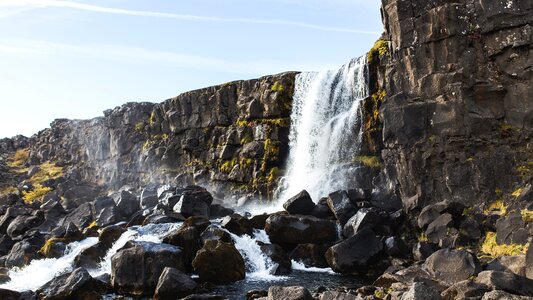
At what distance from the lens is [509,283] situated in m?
16.8

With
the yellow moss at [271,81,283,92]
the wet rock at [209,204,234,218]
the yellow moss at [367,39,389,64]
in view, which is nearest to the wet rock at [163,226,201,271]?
the wet rock at [209,204,234,218]

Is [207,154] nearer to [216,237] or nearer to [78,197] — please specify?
[78,197]

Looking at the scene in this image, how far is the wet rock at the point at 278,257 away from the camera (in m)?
26.4

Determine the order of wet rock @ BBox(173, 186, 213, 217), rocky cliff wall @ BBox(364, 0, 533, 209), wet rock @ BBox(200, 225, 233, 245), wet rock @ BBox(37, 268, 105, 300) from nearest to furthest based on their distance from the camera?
wet rock @ BBox(37, 268, 105, 300) → wet rock @ BBox(200, 225, 233, 245) → rocky cliff wall @ BBox(364, 0, 533, 209) → wet rock @ BBox(173, 186, 213, 217)

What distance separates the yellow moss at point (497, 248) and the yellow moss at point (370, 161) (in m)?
15.8

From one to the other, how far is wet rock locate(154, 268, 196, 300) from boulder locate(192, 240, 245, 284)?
8.02 feet

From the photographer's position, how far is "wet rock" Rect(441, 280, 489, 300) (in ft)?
53.8

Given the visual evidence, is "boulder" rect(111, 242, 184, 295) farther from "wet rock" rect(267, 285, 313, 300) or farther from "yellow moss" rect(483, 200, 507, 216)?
"yellow moss" rect(483, 200, 507, 216)

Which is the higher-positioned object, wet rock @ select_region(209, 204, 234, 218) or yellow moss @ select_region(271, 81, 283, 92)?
yellow moss @ select_region(271, 81, 283, 92)

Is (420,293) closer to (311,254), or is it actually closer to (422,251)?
(422,251)

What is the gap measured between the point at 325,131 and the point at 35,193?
55760 mm

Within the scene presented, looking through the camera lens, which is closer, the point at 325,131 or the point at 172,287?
the point at 172,287

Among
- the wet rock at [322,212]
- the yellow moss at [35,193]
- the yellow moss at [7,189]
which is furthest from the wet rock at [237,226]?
the yellow moss at [7,189]

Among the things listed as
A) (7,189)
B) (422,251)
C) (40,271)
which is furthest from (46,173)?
(422,251)
